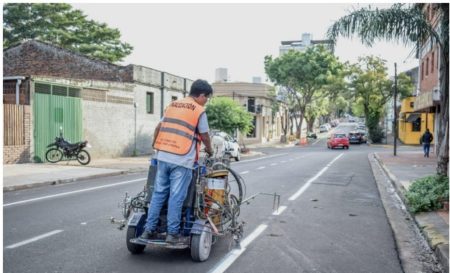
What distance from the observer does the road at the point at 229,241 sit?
216 inches

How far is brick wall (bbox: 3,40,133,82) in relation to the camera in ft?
96.3

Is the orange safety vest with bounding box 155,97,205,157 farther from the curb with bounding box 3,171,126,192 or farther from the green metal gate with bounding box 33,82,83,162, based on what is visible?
the green metal gate with bounding box 33,82,83,162

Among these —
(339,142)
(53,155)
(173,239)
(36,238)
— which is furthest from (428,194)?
(339,142)

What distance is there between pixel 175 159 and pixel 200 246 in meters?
0.99

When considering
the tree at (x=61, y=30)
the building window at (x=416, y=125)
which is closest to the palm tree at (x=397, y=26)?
the tree at (x=61, y=30)

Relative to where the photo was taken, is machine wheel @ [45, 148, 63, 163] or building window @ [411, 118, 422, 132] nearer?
machine wheel @ [45, 148, 63, 163]

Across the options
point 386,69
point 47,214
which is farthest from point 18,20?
point 47,214

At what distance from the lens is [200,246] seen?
5.49 m

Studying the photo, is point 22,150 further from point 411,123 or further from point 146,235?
point 411,123

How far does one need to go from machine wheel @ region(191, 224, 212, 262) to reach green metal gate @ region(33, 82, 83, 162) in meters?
16.0

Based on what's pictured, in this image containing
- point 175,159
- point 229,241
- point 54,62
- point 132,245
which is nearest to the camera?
point 175,159

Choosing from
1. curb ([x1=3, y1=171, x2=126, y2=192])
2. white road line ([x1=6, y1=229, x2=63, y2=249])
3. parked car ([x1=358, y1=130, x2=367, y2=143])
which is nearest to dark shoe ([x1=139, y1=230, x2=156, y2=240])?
white road line ([x1=6, y1=229, x2=63, y2=249])

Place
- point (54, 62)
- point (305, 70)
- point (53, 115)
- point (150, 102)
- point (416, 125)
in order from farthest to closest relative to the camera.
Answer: point (305, 70)
point (416, 125)
point (150, 102)
point (54, 62)
point (53, 115)

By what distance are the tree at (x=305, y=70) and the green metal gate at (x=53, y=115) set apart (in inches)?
1320
